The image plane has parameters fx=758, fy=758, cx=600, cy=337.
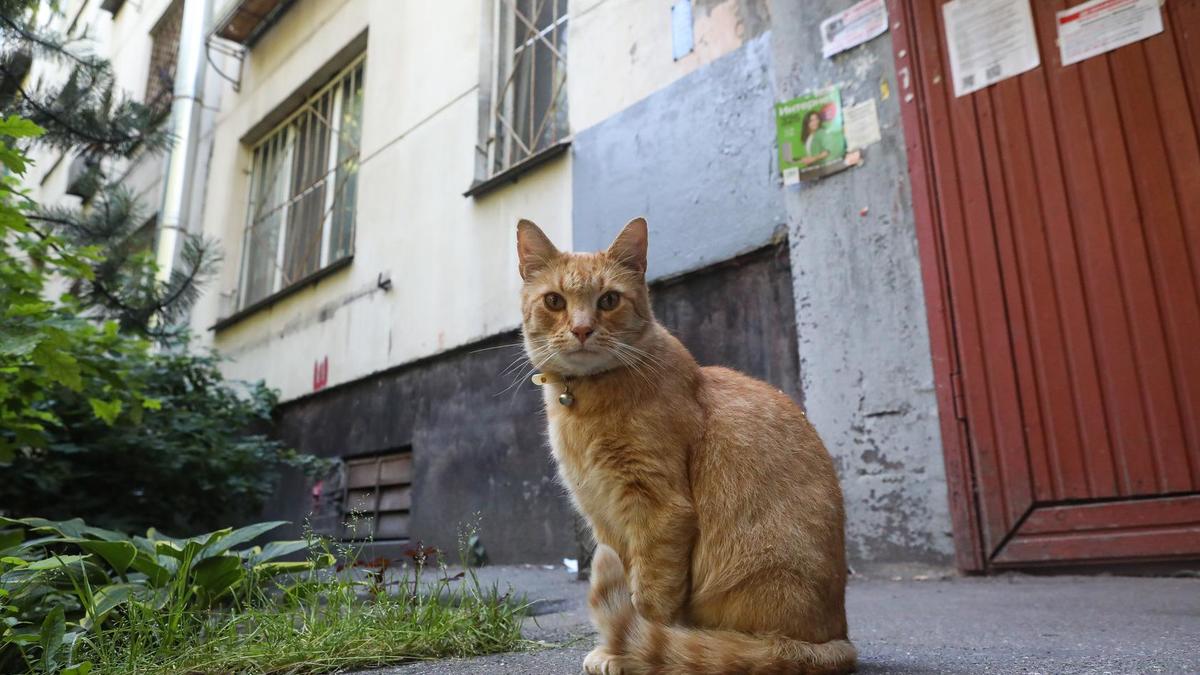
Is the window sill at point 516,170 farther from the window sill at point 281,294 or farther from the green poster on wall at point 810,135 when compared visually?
the window sill at point 281,294

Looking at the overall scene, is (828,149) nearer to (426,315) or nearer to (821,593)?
(821,593)

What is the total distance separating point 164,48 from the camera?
38.2ft

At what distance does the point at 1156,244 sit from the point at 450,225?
4.74 m

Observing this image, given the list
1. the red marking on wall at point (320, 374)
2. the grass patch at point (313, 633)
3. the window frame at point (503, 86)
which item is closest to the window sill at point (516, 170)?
the window frame at point (503, 86)

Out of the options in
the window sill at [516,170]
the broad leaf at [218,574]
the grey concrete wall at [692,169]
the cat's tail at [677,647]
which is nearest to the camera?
the cat's tail at [677,647]

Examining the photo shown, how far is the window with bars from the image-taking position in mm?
7941

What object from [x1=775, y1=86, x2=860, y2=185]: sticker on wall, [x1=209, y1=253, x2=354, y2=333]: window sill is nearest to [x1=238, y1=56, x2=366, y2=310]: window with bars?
[x1=209, y1=253, x2=354, y2=333]: window sill

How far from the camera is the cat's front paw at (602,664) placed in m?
1.64

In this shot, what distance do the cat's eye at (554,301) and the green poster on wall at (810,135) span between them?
99.8 inches

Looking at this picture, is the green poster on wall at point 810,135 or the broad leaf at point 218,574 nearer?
the broad leaf at point 218,574

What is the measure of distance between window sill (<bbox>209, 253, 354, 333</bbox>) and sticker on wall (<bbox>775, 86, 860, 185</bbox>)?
4521mm

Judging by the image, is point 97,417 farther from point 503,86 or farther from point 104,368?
point 503,86

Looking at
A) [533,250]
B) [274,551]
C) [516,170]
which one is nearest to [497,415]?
[516,170]

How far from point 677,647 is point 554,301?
991 millimetres
